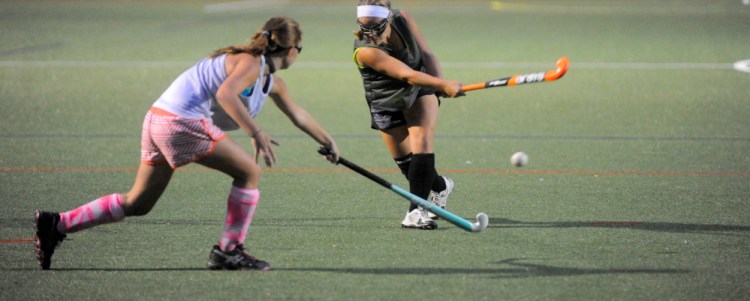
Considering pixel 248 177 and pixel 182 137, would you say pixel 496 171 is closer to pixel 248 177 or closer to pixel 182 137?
pixel 248 177

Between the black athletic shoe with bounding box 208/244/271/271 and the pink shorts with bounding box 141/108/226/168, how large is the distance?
0.54 meters

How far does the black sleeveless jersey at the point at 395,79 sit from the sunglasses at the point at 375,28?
0.41 feet

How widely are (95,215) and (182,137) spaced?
27.1 inches

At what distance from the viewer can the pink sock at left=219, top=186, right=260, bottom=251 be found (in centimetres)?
592

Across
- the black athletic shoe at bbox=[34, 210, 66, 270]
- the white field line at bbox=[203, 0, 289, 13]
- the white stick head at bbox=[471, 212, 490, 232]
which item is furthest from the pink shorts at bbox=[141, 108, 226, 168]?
the white field line at bbox=[203, 0, 289, 13]

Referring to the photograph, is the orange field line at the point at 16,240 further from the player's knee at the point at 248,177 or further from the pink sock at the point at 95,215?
the player's knee at the point at 248,177

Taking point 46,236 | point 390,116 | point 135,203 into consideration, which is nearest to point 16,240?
point 46,236

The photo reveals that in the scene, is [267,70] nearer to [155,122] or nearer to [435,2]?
[155,122]

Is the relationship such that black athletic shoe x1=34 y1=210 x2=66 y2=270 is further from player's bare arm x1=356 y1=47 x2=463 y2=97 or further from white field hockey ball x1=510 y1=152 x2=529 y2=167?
white field hockey ball x1=510 y1=152 x2=529 y2=167

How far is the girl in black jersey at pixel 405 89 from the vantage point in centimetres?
698

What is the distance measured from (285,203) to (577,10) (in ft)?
74.3

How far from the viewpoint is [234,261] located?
6004mm

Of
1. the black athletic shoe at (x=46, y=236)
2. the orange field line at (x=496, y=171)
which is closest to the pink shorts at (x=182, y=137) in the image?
the black athletic shoe at (x=46, y=236)

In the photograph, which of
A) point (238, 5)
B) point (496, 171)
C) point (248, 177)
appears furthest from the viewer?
point (238, 5)
